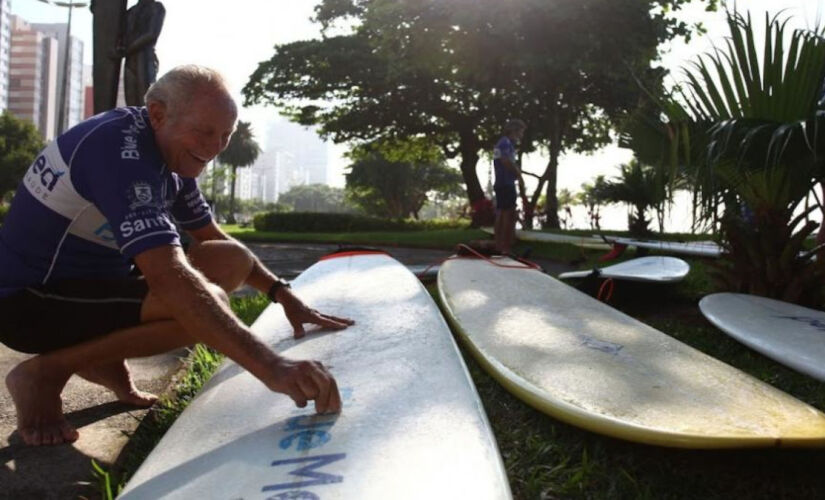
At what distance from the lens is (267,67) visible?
60.1ft

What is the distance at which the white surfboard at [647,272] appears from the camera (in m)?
3.77

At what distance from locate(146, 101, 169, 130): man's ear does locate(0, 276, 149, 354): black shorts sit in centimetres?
47

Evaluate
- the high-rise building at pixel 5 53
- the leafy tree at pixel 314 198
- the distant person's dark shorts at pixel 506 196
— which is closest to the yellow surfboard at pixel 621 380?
the distant person's dark shorts at pixel 506 196

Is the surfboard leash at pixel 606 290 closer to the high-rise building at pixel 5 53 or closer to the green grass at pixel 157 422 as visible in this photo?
the green grass at pixel 157 422

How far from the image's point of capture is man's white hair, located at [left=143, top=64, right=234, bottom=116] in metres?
1.56

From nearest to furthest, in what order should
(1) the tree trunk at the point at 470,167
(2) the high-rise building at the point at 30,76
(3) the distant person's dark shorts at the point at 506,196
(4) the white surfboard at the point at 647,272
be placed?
(4) the white surfboard at the point at 647,272 < (3) the distant person's dark shorts at the point at 506,196 < (1) the tree trunk at the point at 470,167 < (2) the high-rise building at the point at 30,76

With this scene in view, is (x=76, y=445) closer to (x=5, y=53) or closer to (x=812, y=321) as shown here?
(x=812, y=321)

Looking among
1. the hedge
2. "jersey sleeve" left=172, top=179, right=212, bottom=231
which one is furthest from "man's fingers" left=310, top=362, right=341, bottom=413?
the hedge

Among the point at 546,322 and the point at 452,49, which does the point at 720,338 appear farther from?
the point at 452,49

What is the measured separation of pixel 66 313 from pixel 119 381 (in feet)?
1.20

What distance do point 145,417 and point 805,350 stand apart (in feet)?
7.16

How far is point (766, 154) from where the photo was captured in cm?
288

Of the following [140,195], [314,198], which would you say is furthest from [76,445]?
[314,198]

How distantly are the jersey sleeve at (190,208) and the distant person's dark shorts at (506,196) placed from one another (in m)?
4.74
